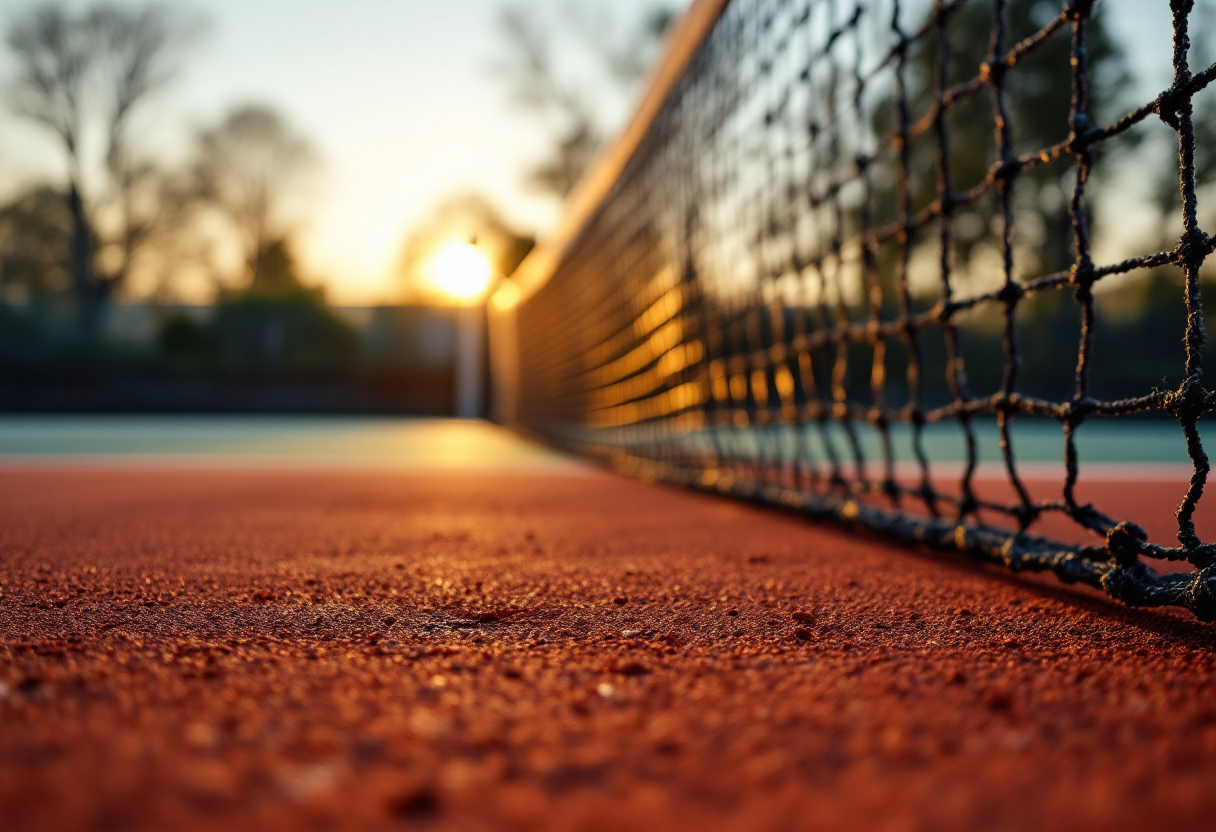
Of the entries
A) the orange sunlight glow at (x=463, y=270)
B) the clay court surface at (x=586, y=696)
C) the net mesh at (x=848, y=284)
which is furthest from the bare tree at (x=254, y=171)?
the clay court surface at (x=586, y=696)

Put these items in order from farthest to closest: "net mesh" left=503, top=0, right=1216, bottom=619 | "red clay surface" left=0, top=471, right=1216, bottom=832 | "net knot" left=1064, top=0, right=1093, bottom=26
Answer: "net knot" left=1064, top=0, right=1093, bottom=26
"net mesh" left=503, top=0, right=1216, bottom=619
"red clay surface" left=0, top=471, right=1216, bottom=832

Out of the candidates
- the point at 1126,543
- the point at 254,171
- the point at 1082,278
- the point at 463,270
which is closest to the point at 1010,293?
the point at 1082,278

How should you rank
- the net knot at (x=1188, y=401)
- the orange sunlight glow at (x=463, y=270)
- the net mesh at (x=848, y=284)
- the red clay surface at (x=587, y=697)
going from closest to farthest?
1. the red clay surface at (x=587, y=697)
2. the net knot at (x=1188, y=401)
3. the net mesh at (x=848, y=284)
4. the orange sunlight glow at (x=463, y=270)

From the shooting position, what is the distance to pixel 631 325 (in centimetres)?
518

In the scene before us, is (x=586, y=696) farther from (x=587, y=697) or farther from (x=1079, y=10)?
(x=1079, y=10)

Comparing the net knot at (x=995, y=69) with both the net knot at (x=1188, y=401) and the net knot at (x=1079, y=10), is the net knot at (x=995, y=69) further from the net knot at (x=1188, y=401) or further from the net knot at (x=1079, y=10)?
the net knot at (x=1188, y=401)

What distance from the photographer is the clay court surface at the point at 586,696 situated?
0.58 meters

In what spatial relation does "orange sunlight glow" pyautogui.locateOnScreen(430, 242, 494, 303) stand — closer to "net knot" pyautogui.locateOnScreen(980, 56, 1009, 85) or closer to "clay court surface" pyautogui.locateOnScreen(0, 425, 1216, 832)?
"net knot" pyautogui.locateOnScreen(980, 56, 1009, 85)

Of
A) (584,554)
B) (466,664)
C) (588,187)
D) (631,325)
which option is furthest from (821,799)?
(588,187)

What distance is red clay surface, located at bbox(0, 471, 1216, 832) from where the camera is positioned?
1.90ft

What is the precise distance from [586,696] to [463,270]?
15.7m

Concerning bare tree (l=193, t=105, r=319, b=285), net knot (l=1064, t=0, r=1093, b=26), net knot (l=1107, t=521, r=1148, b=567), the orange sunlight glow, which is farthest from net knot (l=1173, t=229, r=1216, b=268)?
bare tree (l=193, t=105, r=319, b=285)

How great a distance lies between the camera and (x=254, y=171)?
18047mm

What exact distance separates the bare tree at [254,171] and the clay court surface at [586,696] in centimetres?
1752
